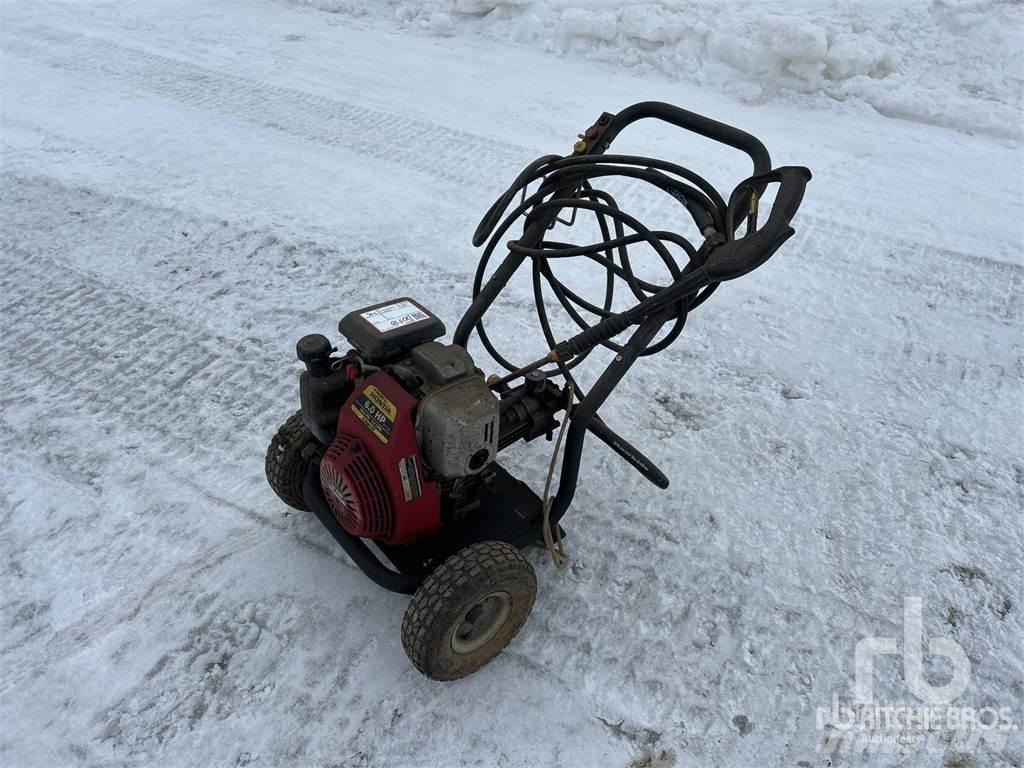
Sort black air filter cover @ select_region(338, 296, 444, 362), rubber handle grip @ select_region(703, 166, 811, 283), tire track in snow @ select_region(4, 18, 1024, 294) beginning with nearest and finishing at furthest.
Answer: rubber handle grip @ select_region(703, 166, 811, 283), black air filter cover @ select_region(338, 296, 444, 362), tire track in snow @ select_region(4, 18, 1024, 294)

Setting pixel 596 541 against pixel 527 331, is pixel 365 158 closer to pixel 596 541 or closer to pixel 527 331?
pixel 527 331

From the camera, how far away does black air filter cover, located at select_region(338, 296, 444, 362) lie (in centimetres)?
227

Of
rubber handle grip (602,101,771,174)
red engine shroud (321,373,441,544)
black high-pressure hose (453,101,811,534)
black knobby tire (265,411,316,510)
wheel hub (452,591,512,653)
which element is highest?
rubber handle grip (602,101,771,174)

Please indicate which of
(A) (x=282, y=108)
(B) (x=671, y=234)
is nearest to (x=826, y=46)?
(A) (x=282, y=108)

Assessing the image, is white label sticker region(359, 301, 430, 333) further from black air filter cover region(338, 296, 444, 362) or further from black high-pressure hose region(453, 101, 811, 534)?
black high-pressure hose region(453, 101, 811, 534)

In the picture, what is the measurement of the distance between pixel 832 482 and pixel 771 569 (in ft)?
1.86

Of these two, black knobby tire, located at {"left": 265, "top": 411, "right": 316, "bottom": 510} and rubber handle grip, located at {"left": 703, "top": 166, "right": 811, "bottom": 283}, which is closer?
rubber handle grip, located at {"left": 703, "top": 166, "right": 811, "bottom": 283}

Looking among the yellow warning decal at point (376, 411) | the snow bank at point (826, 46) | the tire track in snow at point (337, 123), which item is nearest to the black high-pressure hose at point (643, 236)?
the yellow warning decal at point (376, 411)

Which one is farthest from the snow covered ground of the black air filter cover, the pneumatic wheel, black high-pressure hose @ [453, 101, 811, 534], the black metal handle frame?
the black air filter cover

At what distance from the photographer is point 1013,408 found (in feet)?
11.2

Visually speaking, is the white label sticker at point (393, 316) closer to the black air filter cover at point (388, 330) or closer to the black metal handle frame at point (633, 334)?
the black air filter cover at point (388, 330)

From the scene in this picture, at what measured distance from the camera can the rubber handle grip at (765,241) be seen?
197cm

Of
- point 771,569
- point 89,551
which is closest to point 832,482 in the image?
point 771,569

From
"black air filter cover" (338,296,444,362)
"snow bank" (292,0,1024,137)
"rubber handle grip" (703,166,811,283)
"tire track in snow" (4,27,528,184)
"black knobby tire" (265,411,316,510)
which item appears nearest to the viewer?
"rubber handle grip" (703,166,811,283)
